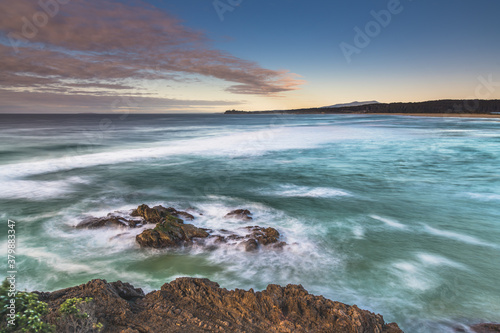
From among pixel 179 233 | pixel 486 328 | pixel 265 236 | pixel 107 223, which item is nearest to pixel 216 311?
pixel 265 236

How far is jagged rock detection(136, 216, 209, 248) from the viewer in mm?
9391

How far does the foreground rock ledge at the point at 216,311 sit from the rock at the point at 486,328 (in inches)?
74.1

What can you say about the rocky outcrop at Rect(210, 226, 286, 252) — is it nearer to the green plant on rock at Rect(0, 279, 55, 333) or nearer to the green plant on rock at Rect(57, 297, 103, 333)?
the green plant on rock at Rect(57, 297, 103, 333)

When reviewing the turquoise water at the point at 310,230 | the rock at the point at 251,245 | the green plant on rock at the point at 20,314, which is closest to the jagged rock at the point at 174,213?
the turquoise water at the point at 310,230

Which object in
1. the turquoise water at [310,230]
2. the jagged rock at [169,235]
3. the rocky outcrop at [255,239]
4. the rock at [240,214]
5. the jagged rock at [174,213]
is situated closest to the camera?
the turquoise water at [310,230]

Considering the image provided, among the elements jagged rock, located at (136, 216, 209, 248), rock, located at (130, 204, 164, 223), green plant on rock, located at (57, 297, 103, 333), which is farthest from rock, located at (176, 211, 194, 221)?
green plant on rock, located at (57, 297, 103, 333)

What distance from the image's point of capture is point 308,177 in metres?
20.5

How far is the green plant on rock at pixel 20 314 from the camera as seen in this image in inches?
155

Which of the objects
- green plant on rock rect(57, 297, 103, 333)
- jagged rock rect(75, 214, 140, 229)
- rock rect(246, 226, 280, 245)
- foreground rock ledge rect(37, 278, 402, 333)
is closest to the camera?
green plant on rock rect(57, 297, 103, 333)

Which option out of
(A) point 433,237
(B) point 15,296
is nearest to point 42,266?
(B) point 15,296

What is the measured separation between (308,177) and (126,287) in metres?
16.0

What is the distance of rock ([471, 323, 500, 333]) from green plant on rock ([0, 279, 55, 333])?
754cm

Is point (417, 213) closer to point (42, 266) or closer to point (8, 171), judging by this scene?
point (42, 266)

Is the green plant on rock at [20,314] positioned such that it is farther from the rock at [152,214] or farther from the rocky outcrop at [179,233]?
the rock at [152,214]
